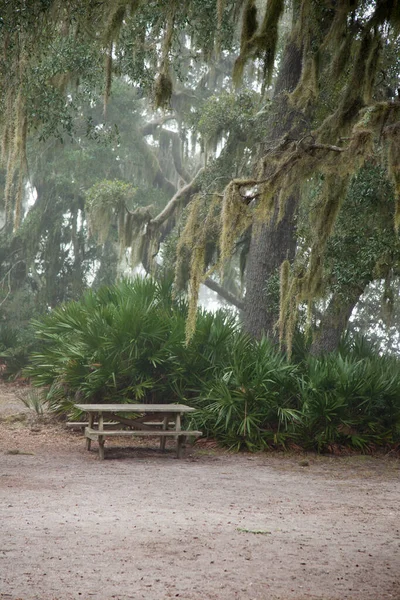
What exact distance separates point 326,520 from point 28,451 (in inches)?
217

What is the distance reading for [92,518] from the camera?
6.84 m

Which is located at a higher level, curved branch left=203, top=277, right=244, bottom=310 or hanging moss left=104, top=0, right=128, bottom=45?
hanging moss left=104, top=0, right=128, bottom=45

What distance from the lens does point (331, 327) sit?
47.6 ft

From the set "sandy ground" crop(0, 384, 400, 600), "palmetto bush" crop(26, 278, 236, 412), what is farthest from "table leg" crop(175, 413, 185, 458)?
"palmetto bush" crop(26, 278, 236, 412)

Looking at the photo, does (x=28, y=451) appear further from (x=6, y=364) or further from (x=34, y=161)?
(x=34, y=161)

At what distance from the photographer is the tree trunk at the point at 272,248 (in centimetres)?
1436

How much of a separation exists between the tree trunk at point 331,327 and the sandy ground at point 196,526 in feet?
8.88

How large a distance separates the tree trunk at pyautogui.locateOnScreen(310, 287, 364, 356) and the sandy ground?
2708 millimetres

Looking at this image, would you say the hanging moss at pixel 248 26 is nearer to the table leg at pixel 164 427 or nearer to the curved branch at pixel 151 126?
the table leg at pixel 164 427

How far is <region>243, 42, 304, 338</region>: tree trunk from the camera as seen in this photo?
47.1ft

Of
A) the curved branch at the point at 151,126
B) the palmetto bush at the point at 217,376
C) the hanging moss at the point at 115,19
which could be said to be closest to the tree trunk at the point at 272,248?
the palmetto bush at the point at 217,376

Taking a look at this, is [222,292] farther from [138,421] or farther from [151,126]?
[138,421]

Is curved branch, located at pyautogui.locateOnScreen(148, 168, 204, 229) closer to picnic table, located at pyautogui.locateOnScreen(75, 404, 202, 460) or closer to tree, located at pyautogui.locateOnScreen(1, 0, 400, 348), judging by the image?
tree, located at pyautogui.locateOnScreen(1, 0, 400, 348)

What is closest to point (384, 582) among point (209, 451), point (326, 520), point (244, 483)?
point (326, 520)
